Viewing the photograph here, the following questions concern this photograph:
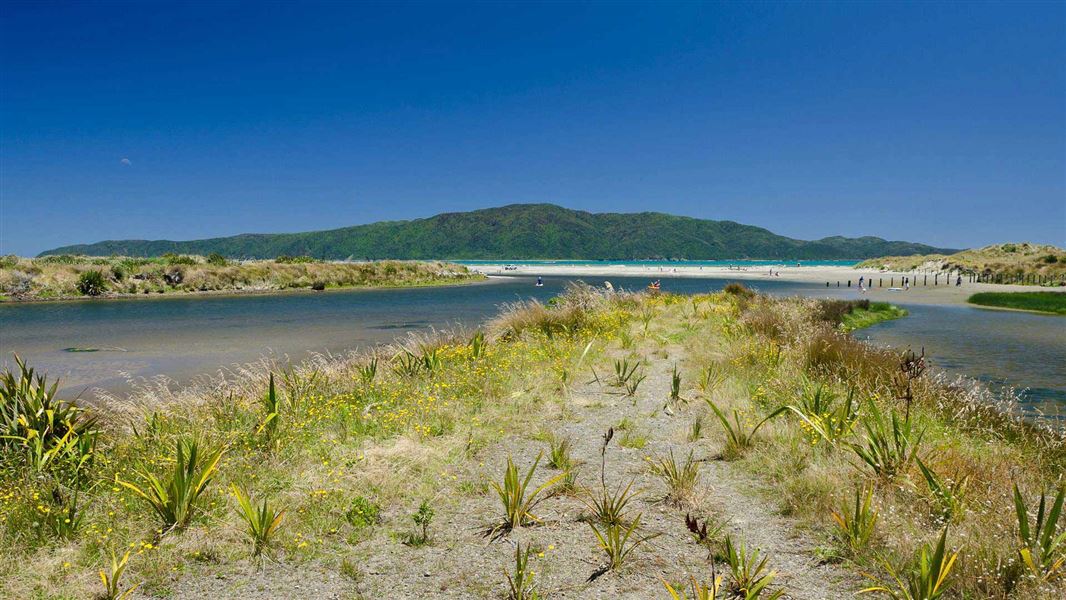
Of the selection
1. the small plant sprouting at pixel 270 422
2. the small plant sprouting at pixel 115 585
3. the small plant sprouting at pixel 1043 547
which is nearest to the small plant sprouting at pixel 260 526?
the small plant sprouting at pixel 115 585

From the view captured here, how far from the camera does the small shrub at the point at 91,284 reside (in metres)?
40.8

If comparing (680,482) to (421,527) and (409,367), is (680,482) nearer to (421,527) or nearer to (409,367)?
(421,527)

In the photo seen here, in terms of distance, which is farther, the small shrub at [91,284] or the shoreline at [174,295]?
the small shrub at [91,284]

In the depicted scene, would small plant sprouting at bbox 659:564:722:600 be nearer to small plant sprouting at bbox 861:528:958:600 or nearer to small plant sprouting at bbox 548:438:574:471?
small plant sprouting at bbox 861:528:958:600

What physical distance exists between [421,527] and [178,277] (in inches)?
2052

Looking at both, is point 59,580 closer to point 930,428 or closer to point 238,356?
point 930,428

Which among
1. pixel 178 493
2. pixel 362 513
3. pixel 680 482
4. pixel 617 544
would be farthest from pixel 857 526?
pixel 178 493

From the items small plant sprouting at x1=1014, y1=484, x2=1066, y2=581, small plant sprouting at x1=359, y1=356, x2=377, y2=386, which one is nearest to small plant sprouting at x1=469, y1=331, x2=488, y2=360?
small plant sprouting at x1=359, y1=356, x2=377, y2=386

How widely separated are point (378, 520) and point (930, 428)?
7.31 m

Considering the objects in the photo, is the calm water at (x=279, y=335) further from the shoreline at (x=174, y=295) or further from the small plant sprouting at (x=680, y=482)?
the small plant sprouting at (x=680, y=482)

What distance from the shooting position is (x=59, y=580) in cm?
388

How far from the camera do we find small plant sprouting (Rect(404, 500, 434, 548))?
4531 mm

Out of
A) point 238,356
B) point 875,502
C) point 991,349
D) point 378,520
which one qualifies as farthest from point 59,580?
point 991,349

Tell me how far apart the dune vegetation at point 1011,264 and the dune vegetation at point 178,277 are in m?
62.6
